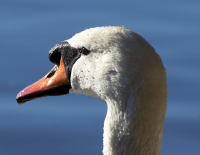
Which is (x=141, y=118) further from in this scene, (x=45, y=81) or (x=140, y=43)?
(x=45, y=81)

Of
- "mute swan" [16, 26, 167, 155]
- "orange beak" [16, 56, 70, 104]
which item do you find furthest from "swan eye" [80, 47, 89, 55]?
"orange beak" [16, 56, 70, 104]

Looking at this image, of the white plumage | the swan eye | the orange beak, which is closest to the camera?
the white plumage

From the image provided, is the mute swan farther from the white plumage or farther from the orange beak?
the orange beak

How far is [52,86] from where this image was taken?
2635mm

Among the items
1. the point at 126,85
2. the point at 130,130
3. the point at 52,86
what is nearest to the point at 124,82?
the point at 126,85

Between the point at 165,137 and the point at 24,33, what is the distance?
2042 mm

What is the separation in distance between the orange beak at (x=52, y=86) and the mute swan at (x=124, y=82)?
0.11 m

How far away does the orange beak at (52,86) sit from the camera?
8.53 feet

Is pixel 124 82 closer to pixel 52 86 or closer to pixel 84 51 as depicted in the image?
pixel 84 51

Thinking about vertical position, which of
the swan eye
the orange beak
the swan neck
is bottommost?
the swan neck

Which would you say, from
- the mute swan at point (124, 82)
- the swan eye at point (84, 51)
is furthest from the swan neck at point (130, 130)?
the swan eye at point (84, 51)

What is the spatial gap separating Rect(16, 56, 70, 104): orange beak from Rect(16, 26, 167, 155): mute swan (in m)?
0.11

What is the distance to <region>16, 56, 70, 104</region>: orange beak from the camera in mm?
2601

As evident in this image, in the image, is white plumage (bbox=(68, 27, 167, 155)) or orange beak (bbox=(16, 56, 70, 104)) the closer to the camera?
white plumage (bbox=(68, 27, 167, 155))
